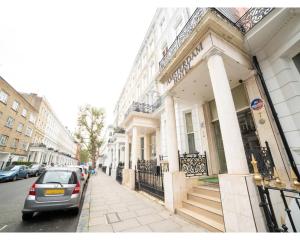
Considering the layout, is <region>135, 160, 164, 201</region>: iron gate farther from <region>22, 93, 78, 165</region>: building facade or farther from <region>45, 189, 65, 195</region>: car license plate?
<region>22, 93, 78, 165</region>: building facade

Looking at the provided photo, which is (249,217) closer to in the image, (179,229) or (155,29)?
(179,229)

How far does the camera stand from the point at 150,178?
7750 mm

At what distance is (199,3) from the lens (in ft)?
14.5

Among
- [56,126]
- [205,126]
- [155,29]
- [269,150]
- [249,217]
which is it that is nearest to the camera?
[249,217]

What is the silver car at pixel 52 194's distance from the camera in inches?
170

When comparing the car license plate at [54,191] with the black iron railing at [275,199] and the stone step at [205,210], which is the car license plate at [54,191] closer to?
the stone step at [205,210]

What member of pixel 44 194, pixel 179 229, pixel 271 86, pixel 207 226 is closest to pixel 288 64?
pixel 271 86

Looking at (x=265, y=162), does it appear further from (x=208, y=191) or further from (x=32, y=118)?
(x=32, y=118)

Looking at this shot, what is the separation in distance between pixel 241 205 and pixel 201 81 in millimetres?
4680

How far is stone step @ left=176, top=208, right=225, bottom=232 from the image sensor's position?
3.38 m

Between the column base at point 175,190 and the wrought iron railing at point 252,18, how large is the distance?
5681mm

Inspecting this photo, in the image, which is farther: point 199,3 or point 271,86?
point 271,86

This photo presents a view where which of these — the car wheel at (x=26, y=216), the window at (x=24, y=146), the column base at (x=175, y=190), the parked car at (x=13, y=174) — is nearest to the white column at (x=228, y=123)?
the column base at (x=175, y=190)

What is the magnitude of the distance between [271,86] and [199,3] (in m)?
3.63
